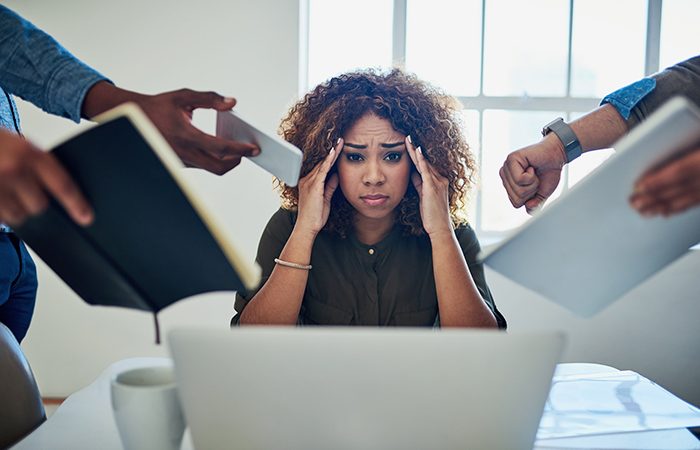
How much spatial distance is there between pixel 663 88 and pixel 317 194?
0.81 m

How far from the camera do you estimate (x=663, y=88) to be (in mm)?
1218

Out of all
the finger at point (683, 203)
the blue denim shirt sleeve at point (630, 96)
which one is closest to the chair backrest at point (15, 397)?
the finger at point (683, 203)

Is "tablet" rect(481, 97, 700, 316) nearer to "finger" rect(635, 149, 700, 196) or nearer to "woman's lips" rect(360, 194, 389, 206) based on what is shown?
"finger" rect(635, 149, 700, 196)

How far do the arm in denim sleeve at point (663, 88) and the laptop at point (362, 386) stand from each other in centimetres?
87

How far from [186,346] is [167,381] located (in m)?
0.16

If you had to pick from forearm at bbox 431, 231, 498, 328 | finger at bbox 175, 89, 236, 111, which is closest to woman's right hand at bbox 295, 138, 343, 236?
forearm at bbox 431, 231, 498, 328

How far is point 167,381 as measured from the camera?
0.69 meters

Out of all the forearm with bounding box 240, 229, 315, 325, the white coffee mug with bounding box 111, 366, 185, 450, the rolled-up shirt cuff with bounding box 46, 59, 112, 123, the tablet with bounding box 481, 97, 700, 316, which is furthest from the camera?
the forearm with bounding box 240, 229, 315, 325

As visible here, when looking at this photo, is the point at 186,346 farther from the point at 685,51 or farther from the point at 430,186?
the point at 685,51

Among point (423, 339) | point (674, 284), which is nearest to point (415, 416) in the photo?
point (423, 339)

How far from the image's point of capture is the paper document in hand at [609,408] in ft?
2.99

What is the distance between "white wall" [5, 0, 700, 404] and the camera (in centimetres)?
295

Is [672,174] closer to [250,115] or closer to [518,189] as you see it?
[518,189]

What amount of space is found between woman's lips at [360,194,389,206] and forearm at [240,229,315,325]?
0.20 meters
